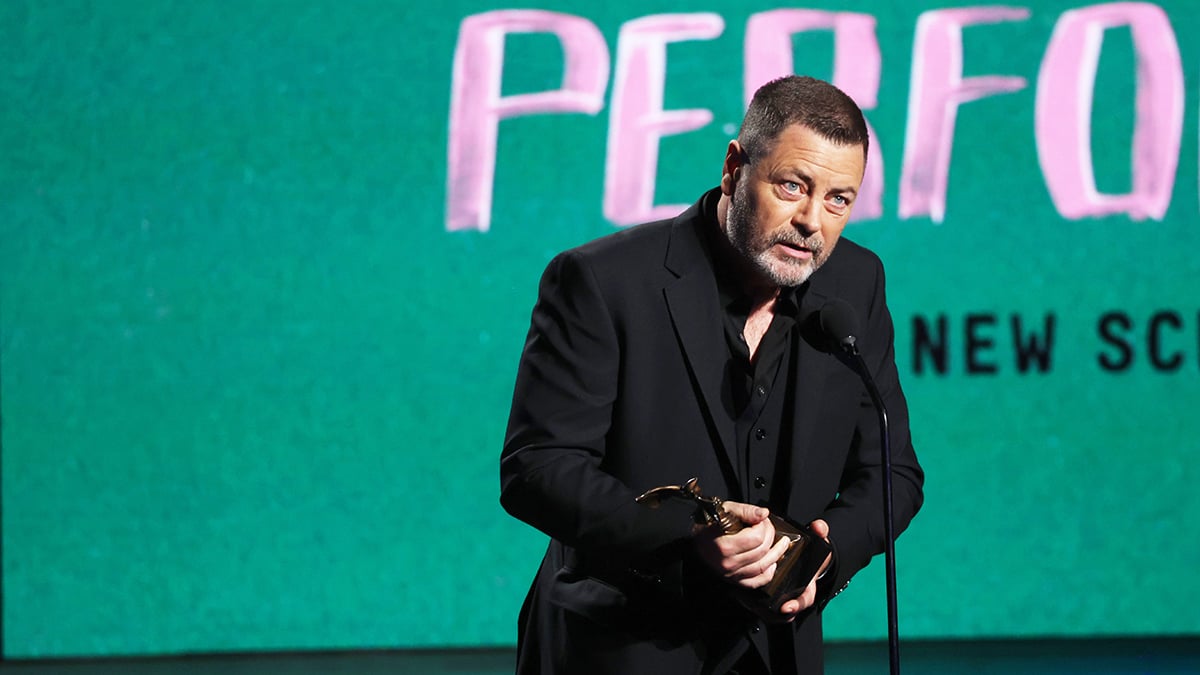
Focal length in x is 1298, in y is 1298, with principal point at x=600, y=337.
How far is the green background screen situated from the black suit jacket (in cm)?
207

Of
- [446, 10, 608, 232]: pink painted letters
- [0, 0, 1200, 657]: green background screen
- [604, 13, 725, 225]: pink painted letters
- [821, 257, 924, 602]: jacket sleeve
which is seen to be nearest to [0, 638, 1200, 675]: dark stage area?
[0, 0, 1200, 657]: green background screen

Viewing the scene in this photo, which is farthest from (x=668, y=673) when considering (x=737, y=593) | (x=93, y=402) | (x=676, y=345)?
(x=93, y=402)

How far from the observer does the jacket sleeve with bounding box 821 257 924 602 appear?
5.05ft

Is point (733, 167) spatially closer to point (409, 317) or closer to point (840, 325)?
point (840, 325)

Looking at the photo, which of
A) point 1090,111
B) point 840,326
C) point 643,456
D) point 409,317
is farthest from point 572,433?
point 1090,111

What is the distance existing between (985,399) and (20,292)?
2722mm

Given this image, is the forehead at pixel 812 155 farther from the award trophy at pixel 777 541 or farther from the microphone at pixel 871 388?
the award trophy at pixel 777 541

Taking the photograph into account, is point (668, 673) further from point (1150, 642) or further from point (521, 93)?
point (1150, 642)

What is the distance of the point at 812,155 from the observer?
1515mm

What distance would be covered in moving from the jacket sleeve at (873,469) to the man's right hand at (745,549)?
0.56 ft

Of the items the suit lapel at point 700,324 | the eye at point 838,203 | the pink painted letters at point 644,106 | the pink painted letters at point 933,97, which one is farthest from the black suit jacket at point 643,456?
the pink painted letters at point 933,97

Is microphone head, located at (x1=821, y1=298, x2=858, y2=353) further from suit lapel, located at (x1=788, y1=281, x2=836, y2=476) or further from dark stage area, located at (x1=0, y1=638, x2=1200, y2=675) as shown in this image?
dark stage area, located at (x1=0, y1=638, x2=1200, y2=675)

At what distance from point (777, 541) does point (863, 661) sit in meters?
2.41

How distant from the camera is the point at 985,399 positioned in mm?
Result: 3691
